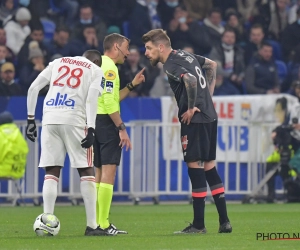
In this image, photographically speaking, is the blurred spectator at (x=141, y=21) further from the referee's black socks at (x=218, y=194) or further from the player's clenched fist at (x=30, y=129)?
the player's clenched fist at (x=30, y=129)

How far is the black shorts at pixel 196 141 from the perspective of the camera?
36.6 feet

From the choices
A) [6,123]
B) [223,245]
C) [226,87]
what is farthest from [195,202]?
[226,87]

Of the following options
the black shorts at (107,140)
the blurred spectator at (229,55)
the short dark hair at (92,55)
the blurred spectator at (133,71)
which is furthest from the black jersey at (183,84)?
the blurred spectator at (229,55)

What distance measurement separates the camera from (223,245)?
9.70 metres

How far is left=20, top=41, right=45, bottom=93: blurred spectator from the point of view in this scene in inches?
787

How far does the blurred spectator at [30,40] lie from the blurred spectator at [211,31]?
351 centimetres

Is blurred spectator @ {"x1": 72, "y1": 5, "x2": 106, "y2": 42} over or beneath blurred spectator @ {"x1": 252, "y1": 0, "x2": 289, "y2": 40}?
beneath

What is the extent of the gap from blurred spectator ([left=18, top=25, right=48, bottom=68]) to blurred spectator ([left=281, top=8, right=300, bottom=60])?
5.57m

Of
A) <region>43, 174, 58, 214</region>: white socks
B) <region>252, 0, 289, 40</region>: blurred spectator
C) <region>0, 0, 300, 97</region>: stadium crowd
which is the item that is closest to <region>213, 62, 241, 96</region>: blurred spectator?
<region>0, 0, 300, 97</region>: stadium crowd

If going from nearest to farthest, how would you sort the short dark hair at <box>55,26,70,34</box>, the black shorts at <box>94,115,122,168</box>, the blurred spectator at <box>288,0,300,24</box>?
the black shorts at <box>94,115,122,168</box>, the short dark hair at <box>55,26,70,34</box>, the blurred spectator at <box>288,0,300,24</box>

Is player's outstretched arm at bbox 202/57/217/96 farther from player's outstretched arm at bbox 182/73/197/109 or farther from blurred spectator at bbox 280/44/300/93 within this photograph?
blurred spectator at bbox 280/44/300/93

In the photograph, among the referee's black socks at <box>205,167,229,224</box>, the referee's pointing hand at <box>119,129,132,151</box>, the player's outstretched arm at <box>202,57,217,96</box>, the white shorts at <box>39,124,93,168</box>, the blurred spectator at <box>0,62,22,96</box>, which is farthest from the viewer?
the blurred spectator at <box>0,62,22,96</box>

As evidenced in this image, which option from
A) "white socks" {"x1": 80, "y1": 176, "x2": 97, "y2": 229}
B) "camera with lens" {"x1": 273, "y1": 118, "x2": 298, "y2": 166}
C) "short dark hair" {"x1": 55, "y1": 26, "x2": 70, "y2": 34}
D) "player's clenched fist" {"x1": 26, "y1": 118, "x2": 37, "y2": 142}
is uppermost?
"short dark hair" {"x1": 55, "y1": 26, "x2": 70, "y2": 34}

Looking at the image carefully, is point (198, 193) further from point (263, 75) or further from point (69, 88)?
point (263, 75)
